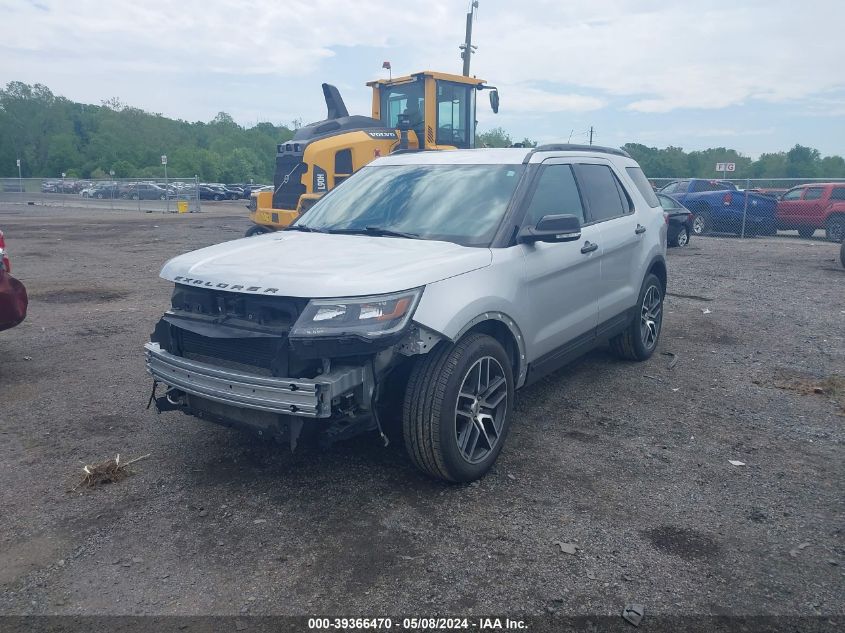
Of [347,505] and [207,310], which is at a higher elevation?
[207,310]

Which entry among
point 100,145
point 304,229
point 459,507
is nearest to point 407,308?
point 459,507

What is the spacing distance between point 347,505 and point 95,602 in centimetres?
128

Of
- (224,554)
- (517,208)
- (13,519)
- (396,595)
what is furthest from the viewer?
(517,208)

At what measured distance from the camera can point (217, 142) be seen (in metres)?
98.1

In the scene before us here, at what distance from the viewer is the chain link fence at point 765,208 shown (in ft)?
59.9

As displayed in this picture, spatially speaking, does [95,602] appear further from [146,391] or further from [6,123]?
[6,123]

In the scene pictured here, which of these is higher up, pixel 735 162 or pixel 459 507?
pixel 735 162

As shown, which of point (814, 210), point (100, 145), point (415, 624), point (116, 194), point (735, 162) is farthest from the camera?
point (100, 145)

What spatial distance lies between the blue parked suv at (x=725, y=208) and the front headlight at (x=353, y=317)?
1850 centimetres

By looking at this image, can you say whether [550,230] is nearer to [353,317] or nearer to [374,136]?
[353,317]

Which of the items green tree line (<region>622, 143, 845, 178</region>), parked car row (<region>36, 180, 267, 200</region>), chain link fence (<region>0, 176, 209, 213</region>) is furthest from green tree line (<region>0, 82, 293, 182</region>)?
green tree line (<region>622, 143, 845, 178</region>)

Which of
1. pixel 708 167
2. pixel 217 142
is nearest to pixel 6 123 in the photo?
pixel 217 142

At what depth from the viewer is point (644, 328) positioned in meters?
6.43

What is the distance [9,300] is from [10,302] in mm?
18
